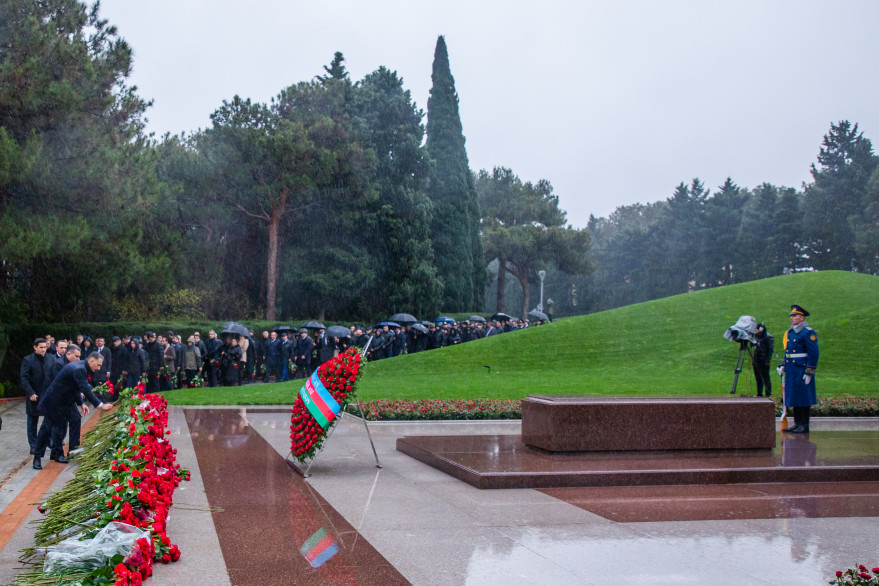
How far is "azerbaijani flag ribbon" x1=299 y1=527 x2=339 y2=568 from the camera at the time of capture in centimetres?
483

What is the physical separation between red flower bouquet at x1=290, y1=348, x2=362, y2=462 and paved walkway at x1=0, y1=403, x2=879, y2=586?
1.20 ft

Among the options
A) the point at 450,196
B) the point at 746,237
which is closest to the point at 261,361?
the point at 450,196

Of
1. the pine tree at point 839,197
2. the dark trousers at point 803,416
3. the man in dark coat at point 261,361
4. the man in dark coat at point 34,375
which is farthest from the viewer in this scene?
the pine tree at point 839,197

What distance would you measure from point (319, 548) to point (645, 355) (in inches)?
842

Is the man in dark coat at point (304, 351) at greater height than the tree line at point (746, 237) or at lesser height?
lesser

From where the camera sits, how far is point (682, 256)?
64.5 m

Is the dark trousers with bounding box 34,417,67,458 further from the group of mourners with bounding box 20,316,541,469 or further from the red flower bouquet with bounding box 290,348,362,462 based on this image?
the red flower bouquet with bounding box 290,348,362,462

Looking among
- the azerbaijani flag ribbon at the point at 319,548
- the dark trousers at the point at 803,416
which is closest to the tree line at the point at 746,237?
the dark trousers at the point at 803,416

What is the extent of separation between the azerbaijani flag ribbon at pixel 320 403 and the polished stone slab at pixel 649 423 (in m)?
2.41

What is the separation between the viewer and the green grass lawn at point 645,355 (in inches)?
686

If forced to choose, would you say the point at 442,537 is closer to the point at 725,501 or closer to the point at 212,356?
the point at 725,501

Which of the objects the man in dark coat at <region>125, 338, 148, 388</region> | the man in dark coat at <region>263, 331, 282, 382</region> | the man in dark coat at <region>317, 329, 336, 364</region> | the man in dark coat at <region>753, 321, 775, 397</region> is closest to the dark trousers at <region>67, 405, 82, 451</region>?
the man in dark coat at <region>125, 338, 148, 388</region>

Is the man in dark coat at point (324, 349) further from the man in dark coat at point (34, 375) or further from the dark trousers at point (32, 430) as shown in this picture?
the dark trousers at point (32, 430)

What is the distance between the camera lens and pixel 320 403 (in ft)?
25.1
